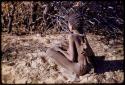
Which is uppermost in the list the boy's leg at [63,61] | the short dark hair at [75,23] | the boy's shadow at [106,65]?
the short dark hair at [75,23]

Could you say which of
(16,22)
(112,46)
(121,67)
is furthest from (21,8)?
(121,67)

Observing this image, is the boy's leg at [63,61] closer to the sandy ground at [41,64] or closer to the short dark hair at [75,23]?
the sandy ground at [41,64]

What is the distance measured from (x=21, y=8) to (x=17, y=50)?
0.85m

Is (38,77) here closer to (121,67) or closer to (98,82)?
(98,82)

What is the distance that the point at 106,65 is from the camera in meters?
4.01

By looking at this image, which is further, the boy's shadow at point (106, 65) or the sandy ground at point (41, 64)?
the boy's shadow at point (106, 65)

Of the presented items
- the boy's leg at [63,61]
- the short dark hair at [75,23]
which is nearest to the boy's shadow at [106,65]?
the boy's leg at [63,61]

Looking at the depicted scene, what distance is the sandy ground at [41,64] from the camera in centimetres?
371

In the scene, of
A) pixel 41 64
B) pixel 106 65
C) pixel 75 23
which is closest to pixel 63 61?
pixel 41 64

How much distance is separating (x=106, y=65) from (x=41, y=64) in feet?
2.98

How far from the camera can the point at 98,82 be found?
12.2 ft

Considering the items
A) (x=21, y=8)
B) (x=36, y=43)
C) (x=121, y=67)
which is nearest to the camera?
(x=121, y=67)

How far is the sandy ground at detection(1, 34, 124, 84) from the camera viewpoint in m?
3.71

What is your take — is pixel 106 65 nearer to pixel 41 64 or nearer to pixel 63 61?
pixel 63 61
